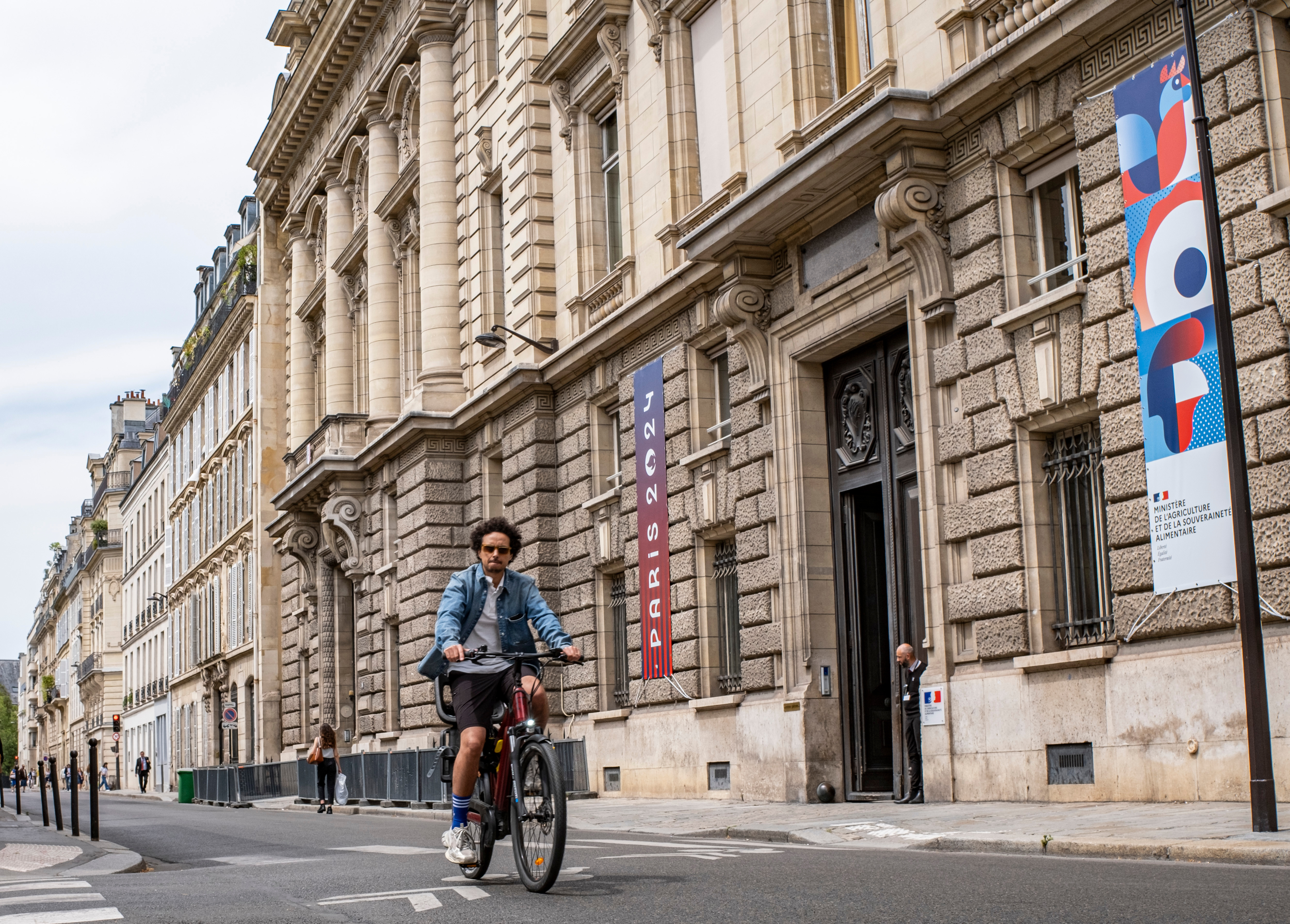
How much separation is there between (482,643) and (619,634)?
15.8 metres

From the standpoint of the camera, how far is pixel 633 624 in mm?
23203

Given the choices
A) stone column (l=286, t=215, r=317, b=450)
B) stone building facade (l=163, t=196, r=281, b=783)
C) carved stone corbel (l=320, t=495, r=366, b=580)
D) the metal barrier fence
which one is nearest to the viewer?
the metal barrier fence

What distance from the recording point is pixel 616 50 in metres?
24.0

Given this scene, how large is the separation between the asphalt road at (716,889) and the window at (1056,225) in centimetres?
591

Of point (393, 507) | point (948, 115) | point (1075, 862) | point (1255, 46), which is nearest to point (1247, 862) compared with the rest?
point (1075, 862)

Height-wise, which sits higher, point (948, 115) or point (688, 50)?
point (688, 50)

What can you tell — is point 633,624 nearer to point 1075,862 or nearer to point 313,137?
point 1075,862

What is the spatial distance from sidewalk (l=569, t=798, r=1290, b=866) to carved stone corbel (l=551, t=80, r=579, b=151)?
12130 mm

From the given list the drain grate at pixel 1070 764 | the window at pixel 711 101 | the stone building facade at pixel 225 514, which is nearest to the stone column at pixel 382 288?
the stone building facade at pixel 225 514

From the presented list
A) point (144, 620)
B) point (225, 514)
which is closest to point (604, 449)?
point (225, 514)

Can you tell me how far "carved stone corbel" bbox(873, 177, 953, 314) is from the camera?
1608 centimetres

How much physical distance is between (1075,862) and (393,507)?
25001 millimetres

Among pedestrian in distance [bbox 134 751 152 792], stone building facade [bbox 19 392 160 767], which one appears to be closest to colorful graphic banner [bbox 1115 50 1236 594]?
pedestrian in distance [bbox 134 751 152 792]

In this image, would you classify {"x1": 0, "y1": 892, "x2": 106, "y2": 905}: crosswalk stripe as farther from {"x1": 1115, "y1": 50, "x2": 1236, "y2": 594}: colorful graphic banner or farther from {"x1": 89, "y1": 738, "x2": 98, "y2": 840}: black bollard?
{"x1": 1115, "y1": 50, "x2": 1236, "y2": 594}: colorful graphic banner
